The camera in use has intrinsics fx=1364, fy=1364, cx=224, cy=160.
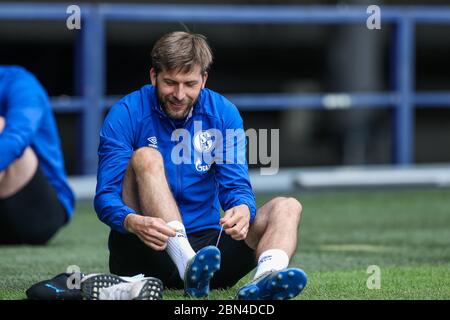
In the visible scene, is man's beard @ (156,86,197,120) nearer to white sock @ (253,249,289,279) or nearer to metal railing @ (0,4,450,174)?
white sock @ (253,249,289,279)

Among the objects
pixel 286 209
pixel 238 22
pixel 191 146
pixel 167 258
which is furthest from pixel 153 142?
pixel 238 22

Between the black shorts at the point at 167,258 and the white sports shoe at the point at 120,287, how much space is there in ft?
0.70

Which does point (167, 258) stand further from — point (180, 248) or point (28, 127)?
point (28, 127)

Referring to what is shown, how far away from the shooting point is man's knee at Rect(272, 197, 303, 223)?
4.93 meters

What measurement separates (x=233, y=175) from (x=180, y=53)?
0.50 metres

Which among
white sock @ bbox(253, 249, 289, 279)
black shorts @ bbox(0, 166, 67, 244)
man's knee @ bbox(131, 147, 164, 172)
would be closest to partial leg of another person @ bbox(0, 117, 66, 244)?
black shorts @ bbox(0, 166, 67, 244)

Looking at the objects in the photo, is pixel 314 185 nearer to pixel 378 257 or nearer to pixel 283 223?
pixel 378 257

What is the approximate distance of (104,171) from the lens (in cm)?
490

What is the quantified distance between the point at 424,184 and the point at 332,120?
653 cm

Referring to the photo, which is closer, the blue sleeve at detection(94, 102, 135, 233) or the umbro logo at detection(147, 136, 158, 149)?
the blue sleeve at detection(94, 102, 135, 233)

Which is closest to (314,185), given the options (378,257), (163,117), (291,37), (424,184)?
(424,184)

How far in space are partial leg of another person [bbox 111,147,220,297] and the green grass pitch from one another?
176 mm

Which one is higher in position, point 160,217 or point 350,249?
point 160,217

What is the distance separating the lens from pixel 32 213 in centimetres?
674
